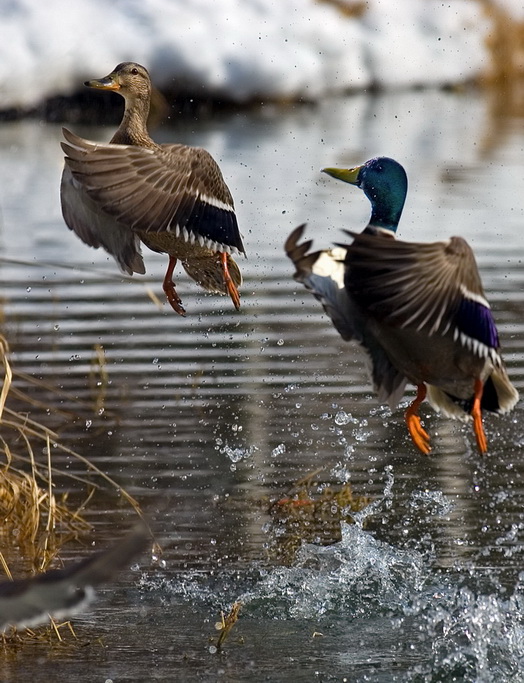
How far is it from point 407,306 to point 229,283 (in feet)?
2.25

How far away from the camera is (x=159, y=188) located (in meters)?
5.42

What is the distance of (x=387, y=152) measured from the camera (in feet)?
58.6

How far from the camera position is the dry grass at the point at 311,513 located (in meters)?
6.46

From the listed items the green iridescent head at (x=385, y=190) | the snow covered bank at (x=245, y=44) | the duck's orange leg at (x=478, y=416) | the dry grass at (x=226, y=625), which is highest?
the green iridescent head at (x=385, y=190)

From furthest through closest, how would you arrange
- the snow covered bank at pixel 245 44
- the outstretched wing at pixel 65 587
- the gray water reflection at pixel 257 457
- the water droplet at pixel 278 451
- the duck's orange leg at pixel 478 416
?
the snow covered bank at pixel 245 44 → the water droplet at pixel 278 451 → the gray water reflection at pixel 257 457 → the duck's orange leg at pixel 478 416 → the outstretched wing at pixel 65 587

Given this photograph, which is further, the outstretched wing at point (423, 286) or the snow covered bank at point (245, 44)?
the snow covered bank at point (245, 44)

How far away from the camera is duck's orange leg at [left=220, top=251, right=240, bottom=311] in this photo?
5348 mm

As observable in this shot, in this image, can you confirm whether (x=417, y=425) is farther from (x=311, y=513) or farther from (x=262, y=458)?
(x=262, y=458)

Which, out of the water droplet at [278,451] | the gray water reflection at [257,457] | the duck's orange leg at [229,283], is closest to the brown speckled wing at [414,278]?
the duck's orange leg at [229,283]

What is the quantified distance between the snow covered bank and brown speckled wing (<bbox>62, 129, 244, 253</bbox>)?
17075mm

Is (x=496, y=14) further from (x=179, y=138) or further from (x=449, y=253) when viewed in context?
(x=449, y=253)

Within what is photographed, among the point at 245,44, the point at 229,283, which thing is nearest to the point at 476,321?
the point at 229,283

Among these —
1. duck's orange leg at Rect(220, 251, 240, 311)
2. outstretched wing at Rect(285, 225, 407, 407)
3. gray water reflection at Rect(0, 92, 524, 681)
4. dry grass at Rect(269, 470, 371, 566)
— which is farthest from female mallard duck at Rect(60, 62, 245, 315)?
dry grass at Rect(269, 470, 371, 566)

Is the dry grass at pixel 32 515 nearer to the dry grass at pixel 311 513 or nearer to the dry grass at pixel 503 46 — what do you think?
the dry grass at pixel 311 513
